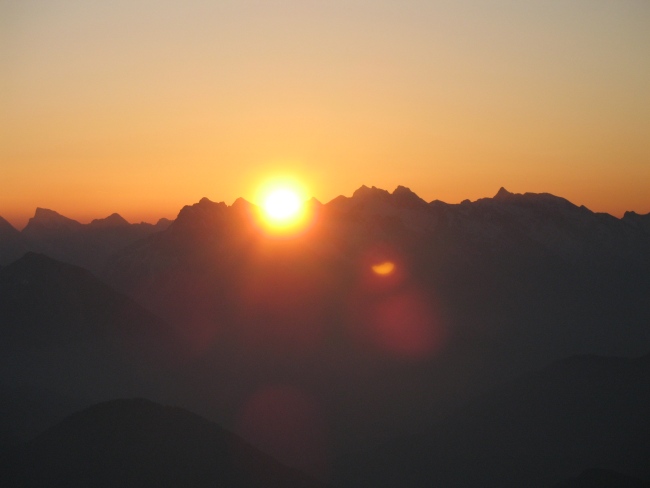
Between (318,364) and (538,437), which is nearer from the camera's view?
(538,437)

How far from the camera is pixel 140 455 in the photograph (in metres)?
55.3

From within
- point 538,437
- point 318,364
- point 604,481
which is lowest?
point 604,481

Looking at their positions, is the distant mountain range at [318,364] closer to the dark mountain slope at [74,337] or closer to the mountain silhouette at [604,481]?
the dark mountain slope at [74,337]

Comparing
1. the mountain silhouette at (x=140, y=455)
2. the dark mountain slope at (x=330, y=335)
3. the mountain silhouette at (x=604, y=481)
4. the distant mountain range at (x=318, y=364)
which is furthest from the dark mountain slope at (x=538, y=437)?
the mountain silhouette at (x=140, y=455)

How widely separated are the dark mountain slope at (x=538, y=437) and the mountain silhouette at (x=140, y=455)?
94.6 ft

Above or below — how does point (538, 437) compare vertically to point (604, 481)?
above

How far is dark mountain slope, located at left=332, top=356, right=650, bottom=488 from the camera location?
81500 mm

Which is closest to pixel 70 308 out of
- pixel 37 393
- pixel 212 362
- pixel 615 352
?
pixel 212 362

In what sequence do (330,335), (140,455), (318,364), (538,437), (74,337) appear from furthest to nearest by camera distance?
(330,335), (318,364), (74,337), (538,437), (140,455)

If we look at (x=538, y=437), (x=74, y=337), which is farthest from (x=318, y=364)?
(x=538, y=437)

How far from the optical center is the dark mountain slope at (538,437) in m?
81.5

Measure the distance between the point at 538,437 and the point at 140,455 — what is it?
48.1 metres

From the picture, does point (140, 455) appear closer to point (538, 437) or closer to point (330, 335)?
point (538, 437)

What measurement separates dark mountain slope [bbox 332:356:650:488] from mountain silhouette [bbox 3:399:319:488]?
28.8 m
